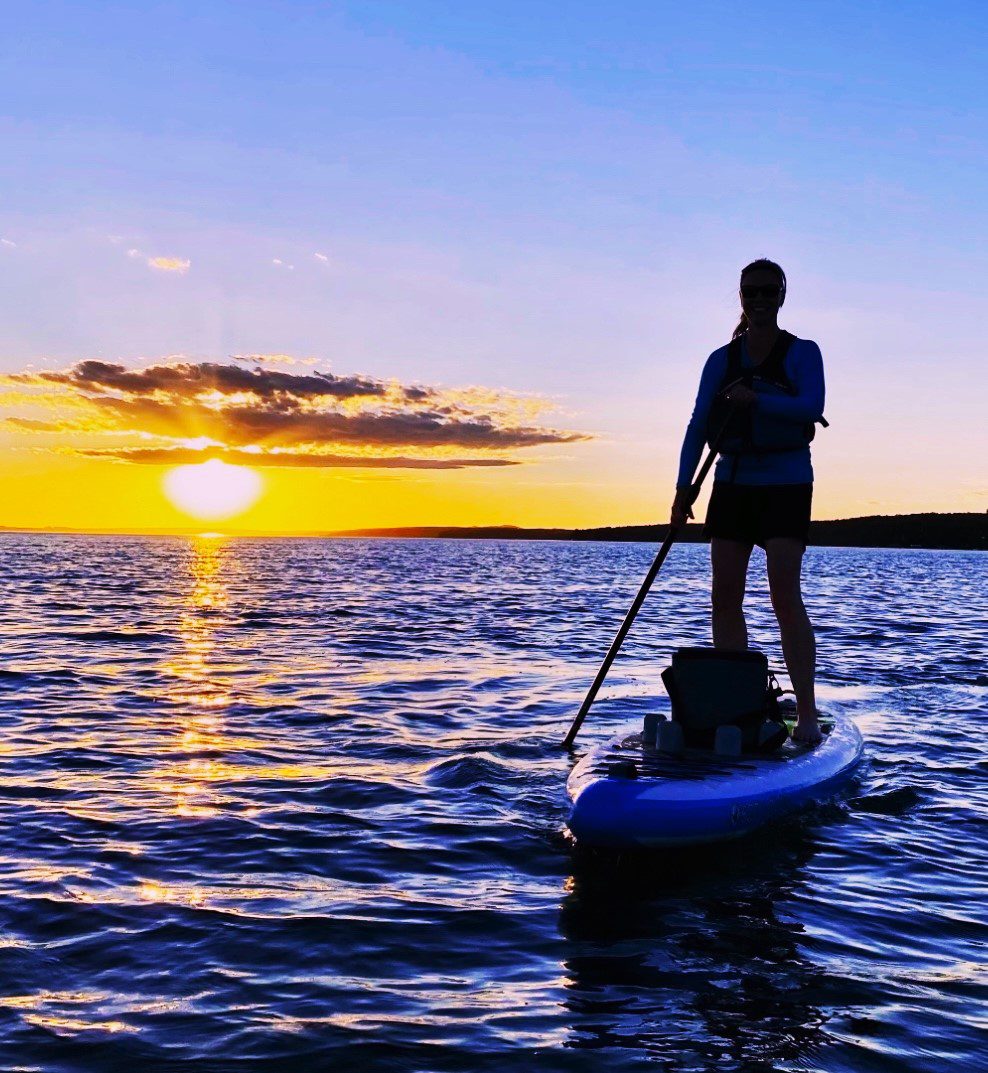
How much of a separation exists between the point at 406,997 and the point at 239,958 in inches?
33.2

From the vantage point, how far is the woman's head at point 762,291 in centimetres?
738

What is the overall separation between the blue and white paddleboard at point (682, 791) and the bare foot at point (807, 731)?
16 cm

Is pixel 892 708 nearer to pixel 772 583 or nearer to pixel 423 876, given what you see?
pixel 772 583

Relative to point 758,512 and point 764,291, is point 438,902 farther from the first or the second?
point 764,291

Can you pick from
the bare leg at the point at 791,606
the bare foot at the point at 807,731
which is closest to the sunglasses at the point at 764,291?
the bare leg at the point at 791,606

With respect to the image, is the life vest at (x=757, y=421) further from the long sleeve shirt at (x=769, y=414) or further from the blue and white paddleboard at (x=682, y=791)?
the blue and white paddleboard at (x=682, y=791)

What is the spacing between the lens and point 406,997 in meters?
4.50

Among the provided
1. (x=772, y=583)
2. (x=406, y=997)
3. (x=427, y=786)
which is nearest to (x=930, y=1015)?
(x=406, y=997)

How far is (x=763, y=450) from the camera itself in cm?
750

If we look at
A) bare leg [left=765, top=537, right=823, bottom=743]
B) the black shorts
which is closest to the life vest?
the black shorts

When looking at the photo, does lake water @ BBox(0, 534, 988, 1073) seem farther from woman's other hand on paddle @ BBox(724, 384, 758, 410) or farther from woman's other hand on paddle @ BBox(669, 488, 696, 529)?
woman's other hand on paddle @ BBox(724, 384, 758, 410)

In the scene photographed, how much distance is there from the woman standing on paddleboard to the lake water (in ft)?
5.04

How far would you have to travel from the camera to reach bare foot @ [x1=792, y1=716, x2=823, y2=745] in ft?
26.5

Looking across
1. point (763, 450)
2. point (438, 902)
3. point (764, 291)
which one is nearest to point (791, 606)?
point (763, 450)
